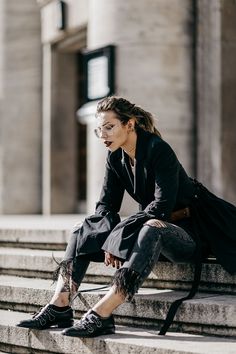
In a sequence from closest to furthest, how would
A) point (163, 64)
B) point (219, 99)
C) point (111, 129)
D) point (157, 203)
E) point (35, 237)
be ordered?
1. point (157, 203)
2. point (111, 129)
3. point (35, 237)
4. point (219, 99)
5. point (163, 64)

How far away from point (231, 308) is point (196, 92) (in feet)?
17.6

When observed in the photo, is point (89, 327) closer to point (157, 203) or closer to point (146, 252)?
point (146, 252)

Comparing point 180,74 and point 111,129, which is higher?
point 180,74

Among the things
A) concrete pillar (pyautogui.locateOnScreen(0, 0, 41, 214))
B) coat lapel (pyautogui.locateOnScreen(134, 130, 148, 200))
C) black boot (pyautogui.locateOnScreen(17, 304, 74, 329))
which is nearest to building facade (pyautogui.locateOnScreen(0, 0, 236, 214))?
concrete pillar (pyautogui.locateOnScreen(0, 0, 41, 214))

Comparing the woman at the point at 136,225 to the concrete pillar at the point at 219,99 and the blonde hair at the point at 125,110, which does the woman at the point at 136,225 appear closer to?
the blonde hair at the point at 125,110

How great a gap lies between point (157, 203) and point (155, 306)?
682 mm

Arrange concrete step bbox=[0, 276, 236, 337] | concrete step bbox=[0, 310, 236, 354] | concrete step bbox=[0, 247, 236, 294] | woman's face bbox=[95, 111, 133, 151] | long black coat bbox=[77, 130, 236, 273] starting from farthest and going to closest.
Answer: concrete step bbox=[0, 247, 236, 294] < woman's face bbox=[95, 111, 133, 151] < long black coat bbox=[77, 130, 236, 273] < concrete step bbox=[0, 276, 236, 337] < concrete step bbox=[0, 310, 236, 354]

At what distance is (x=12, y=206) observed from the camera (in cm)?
1427

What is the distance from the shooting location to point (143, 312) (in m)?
5.66

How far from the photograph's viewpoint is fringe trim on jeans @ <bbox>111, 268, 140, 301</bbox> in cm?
521

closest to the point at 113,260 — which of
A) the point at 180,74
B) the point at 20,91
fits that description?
the point at 180,74

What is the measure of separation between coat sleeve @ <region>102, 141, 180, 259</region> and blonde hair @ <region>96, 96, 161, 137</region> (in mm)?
237

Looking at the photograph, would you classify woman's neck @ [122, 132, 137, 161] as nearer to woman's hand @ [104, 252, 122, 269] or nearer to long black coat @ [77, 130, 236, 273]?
long black coat @ [77, 130, 236, 273]

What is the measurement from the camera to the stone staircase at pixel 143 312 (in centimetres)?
519
